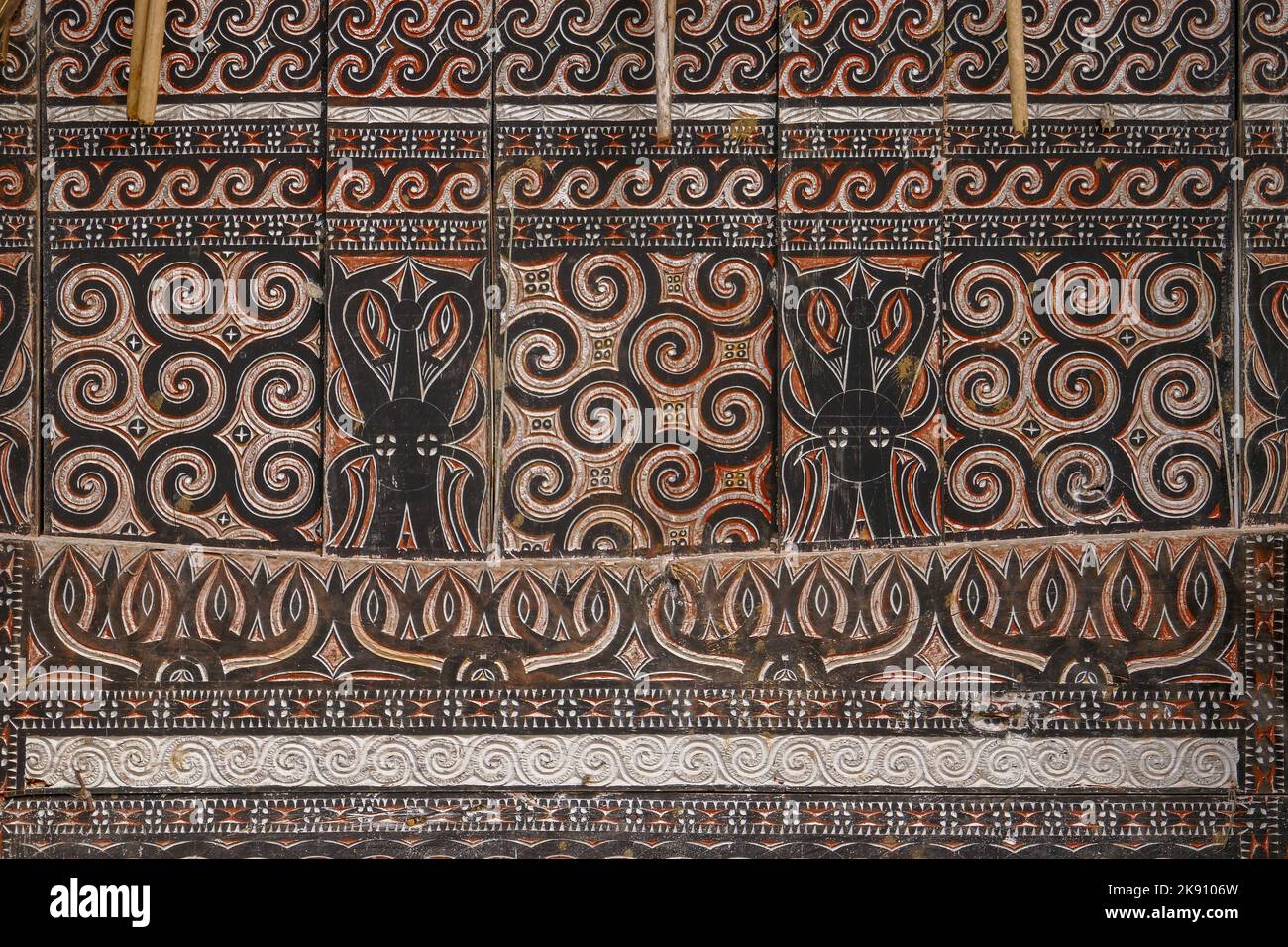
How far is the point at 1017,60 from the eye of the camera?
125 inches

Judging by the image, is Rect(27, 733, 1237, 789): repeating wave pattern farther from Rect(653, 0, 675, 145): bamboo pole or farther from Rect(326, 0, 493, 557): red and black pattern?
Rect(653, 0, 675, 145): bamboo pole

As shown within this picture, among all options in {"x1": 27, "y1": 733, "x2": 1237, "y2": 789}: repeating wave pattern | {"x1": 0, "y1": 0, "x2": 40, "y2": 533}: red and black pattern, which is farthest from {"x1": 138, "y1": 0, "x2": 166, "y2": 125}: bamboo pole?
{"x1": 27, "y1": 733, "x2": 1237, "y2": 789}: repeating wave pattern

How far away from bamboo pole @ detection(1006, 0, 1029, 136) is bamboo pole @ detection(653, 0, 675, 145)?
90cm

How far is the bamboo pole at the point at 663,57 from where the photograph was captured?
3141mm

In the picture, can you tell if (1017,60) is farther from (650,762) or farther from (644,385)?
(650,762)

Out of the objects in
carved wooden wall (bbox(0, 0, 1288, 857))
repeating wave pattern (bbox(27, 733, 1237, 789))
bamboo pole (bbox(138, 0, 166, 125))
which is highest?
bamboo pole (bbox(138, 0, 166, 125))

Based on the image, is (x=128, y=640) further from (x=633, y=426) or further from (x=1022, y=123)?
(x=1022, y=123)

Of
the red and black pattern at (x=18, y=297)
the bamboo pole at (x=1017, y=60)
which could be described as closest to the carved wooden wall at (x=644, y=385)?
the red and black pattern at (x=18, y=297)

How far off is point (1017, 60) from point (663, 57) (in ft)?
3.08

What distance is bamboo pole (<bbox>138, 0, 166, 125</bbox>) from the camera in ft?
10.6

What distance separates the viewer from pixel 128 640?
3373 mm

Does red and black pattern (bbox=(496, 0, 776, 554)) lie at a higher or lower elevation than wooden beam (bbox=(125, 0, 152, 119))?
lower

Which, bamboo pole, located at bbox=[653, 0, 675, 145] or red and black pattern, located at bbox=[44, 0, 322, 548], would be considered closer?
bamboo pole, located at bbox=[653, 0, 675, 145]

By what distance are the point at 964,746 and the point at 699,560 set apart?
0.90 meters
